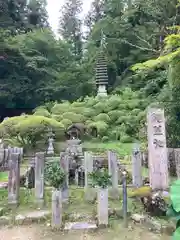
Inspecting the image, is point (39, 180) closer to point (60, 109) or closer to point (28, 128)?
point (28, 128)

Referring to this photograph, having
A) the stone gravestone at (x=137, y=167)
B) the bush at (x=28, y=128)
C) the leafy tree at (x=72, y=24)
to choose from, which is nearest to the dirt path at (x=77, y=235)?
the stone gravestone at (x=137, y=167)

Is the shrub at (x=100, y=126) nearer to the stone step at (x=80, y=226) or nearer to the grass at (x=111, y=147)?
the grass at (x=111, y=147)

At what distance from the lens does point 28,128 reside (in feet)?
34.2

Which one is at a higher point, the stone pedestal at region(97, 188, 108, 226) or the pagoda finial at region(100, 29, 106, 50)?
the pagoda finial at region(100, 29, 106, 50)

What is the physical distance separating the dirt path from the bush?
637 centimetres

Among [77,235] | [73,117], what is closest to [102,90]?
[73,117]

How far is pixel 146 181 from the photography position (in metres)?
6.04

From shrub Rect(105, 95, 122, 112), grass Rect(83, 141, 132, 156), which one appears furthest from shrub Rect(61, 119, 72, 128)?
shrub Rect(105, 95, 122, 112)

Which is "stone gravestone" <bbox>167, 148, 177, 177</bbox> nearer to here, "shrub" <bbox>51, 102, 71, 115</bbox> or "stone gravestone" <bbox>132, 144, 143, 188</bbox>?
"stone gravestone" <bbox>132, 144, 143, 188</bbox>

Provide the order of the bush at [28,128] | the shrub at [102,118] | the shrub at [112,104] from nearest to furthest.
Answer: the bush at [28,128]
the shrub at [102,118]
the shrub at [112,104]

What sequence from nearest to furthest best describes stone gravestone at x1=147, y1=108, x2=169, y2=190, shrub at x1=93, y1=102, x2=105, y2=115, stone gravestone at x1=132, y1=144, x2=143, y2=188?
stone gravestone at x1=147, y1=108, x2=169, y2=190 → stone gravestone at x1=132, y1=144, x2=143, y2=188 → shrub at x1=93, y1=102, x2=105, y2=115

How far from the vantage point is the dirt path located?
13.2ft

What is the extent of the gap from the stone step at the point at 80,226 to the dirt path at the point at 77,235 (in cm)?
10

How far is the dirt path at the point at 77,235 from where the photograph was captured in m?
4.03
